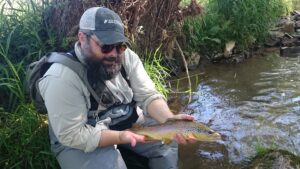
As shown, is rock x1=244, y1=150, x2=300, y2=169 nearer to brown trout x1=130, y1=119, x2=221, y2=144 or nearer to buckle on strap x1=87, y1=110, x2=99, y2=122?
brown trout x1=130, y1=119, x2=221, y2=144

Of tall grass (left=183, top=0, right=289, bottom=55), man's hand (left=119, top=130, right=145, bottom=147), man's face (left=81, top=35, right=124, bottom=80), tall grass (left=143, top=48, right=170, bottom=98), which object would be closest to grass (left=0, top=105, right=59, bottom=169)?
man's hand (left=119, top=130, right=145, bottom=147)

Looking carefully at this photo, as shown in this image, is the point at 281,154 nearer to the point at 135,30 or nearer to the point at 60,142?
the point at 60,142

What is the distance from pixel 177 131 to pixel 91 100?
83cm

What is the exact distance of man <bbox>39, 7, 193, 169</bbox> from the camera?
333 centimetres

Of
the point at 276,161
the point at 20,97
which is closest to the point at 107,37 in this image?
the point at 20,97

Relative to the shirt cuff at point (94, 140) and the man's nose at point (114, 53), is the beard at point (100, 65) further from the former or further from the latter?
the shirt cuff at point (94, 140)

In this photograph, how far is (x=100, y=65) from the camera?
347cm

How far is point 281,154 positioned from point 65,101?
223 cm

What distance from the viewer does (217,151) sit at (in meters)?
5.04

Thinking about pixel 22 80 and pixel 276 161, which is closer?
pixel 276 161

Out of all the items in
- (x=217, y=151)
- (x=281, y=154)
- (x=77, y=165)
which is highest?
(x=77, y=165)

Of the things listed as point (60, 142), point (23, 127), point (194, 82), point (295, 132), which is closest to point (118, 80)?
point (60, 142)

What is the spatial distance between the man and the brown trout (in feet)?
0.21

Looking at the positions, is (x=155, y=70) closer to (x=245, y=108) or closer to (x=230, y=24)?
(x=245, y=108)
